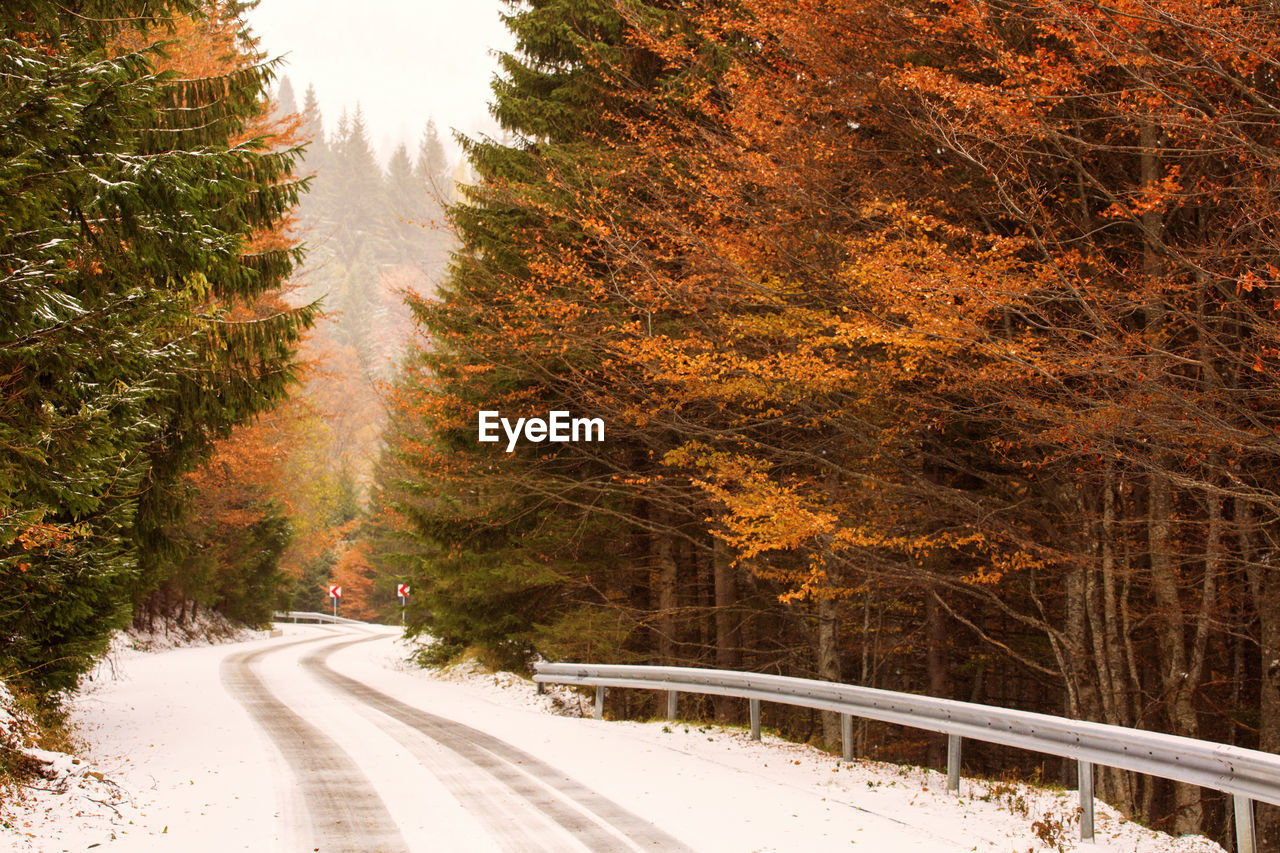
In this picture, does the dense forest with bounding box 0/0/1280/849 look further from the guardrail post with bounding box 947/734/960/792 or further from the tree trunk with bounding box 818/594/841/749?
the guardrail post with bounding box 947/734/960/792

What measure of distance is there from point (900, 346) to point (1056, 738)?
4381 millimetres

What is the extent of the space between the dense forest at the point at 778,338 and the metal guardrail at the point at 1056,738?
174 cm

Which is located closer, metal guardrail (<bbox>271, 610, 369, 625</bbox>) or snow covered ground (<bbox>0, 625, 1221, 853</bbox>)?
snow covered ground (<bbox>0, 625, 1221, 853</bbox>)

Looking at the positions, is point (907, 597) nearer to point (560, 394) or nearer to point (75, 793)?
point (560, 394)

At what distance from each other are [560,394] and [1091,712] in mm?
8884

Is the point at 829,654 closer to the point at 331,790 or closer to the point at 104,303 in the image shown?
the point at 331,790

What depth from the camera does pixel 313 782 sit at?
27.0 ft

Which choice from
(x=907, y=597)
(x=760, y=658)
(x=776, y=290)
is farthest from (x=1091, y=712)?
(x=760, y=658)

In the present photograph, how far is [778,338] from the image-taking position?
11703 millimetres

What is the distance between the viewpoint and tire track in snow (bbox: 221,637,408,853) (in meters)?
6.31

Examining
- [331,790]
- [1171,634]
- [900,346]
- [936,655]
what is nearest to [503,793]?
[331,790]

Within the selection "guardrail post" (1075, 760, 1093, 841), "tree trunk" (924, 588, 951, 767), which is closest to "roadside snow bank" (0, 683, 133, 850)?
"guardrail post" (1075, 760, 1093, 841)

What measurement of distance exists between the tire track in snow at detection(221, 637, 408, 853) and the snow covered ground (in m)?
0.04

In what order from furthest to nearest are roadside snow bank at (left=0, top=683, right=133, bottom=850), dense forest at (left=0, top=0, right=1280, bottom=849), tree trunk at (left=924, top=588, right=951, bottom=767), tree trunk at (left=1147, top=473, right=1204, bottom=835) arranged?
tree trunk at (left=924, top=588, right=951, bottom=767) → tree trunk at (left=1147, top=473, right=1204, bottom=835) → dense forest at (left=0, top=0, right=1280, bottom=849) → roadside snow bank at (left=0, top=683, right=133, bottom=850)
